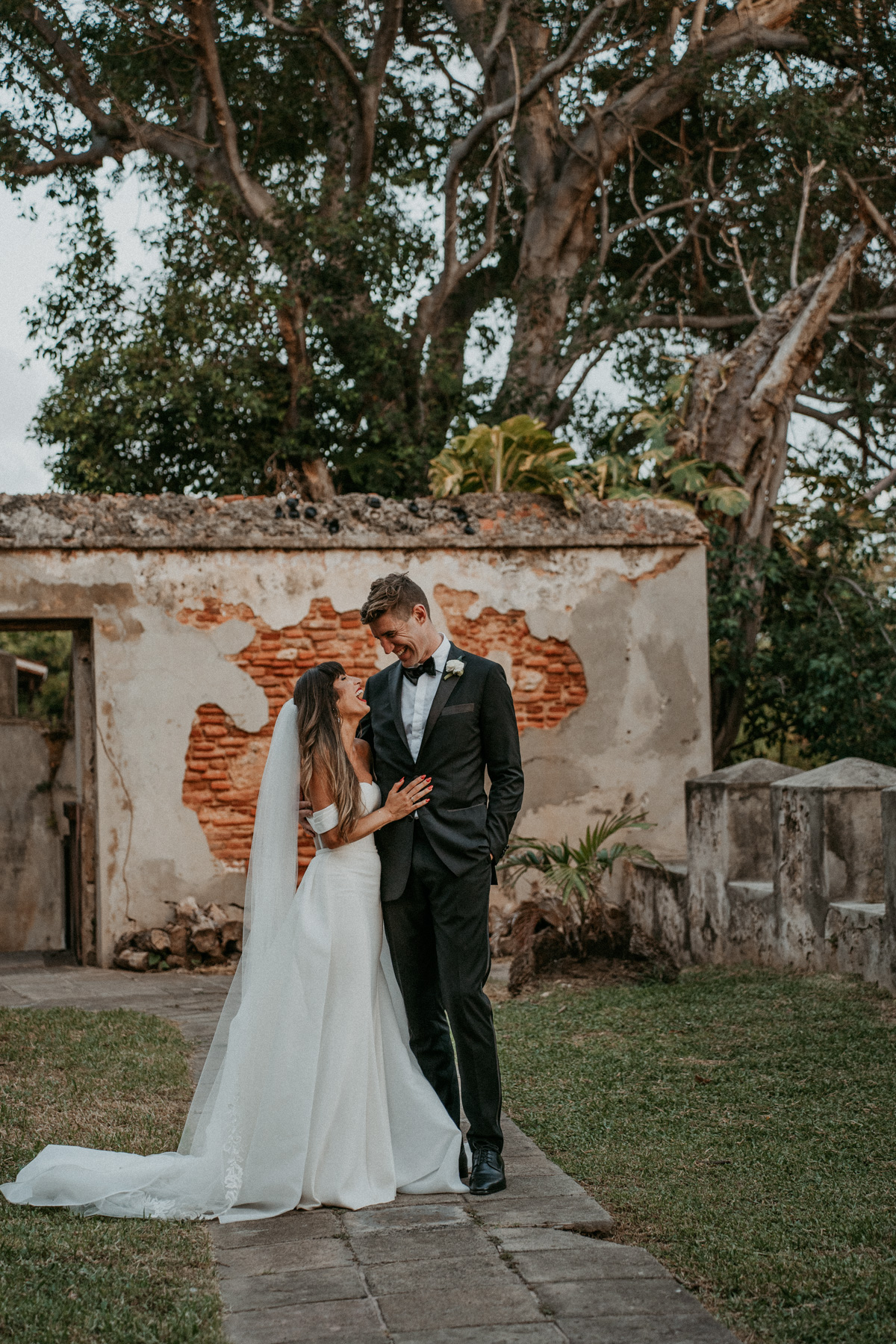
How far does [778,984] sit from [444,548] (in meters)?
4.08

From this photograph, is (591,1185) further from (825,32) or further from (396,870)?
(825,32)

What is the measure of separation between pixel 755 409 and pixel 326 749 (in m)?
9.17

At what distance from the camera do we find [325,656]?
9.10m

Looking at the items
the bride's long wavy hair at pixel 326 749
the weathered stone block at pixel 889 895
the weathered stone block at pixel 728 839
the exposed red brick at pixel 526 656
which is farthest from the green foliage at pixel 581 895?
the bride's long wavy hair at pixel 326 749

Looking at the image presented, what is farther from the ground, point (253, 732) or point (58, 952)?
point (253, 732)

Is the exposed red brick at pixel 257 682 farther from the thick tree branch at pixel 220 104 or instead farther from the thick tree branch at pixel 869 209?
the thick tree branch at pixel 869 209

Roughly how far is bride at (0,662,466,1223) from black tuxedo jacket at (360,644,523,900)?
0.23ft

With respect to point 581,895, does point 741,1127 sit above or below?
below

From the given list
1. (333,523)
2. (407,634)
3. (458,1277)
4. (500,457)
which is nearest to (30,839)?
(333,523)

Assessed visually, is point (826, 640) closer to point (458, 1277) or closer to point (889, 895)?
point (889, 895)

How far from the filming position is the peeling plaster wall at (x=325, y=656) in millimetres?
8758

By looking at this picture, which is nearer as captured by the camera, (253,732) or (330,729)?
(330,729)

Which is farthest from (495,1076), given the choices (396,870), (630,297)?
(630,297)

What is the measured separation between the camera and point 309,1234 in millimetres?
3361
